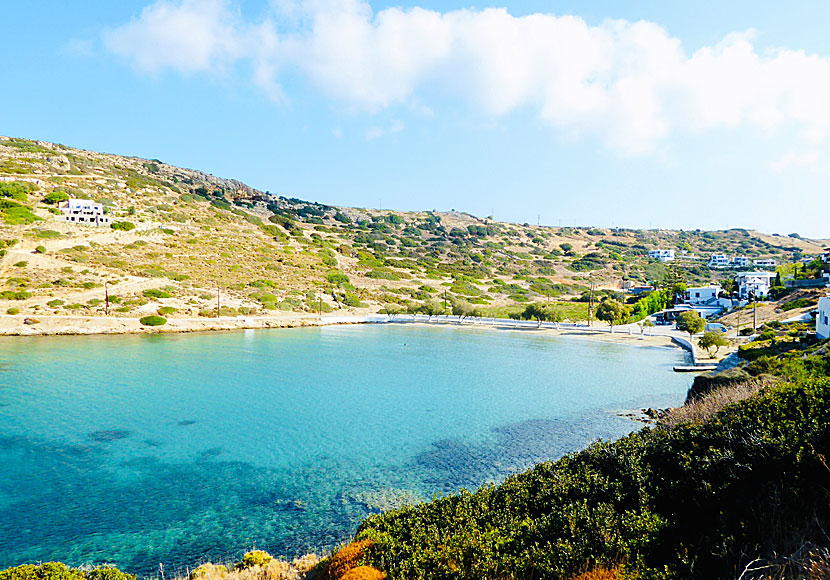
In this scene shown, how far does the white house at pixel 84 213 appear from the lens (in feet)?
227

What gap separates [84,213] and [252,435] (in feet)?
223

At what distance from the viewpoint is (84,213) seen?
70688mm

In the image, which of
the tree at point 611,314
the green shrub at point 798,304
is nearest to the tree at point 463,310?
the tree at point 611,314

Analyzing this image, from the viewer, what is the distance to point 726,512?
7.13 meters

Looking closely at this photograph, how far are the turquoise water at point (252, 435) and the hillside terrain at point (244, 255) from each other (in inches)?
706

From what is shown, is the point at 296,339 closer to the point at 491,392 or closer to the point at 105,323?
the point at 105,323

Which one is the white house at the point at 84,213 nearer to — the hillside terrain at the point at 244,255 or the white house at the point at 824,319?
the hillside terrain at the point at 244,255

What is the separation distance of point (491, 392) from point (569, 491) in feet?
69.0

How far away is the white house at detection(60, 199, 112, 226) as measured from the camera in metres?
69.2

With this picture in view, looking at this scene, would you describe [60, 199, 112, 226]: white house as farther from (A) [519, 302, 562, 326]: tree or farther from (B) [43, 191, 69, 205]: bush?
(A) [519, 302, 562, 326]: tree

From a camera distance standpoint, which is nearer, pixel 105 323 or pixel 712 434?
pixel 712 434

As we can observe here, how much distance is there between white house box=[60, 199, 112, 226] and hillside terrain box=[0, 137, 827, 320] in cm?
170

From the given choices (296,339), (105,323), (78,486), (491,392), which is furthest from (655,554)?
(105,323)

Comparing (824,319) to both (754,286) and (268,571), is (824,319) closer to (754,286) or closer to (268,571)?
(268,571)
